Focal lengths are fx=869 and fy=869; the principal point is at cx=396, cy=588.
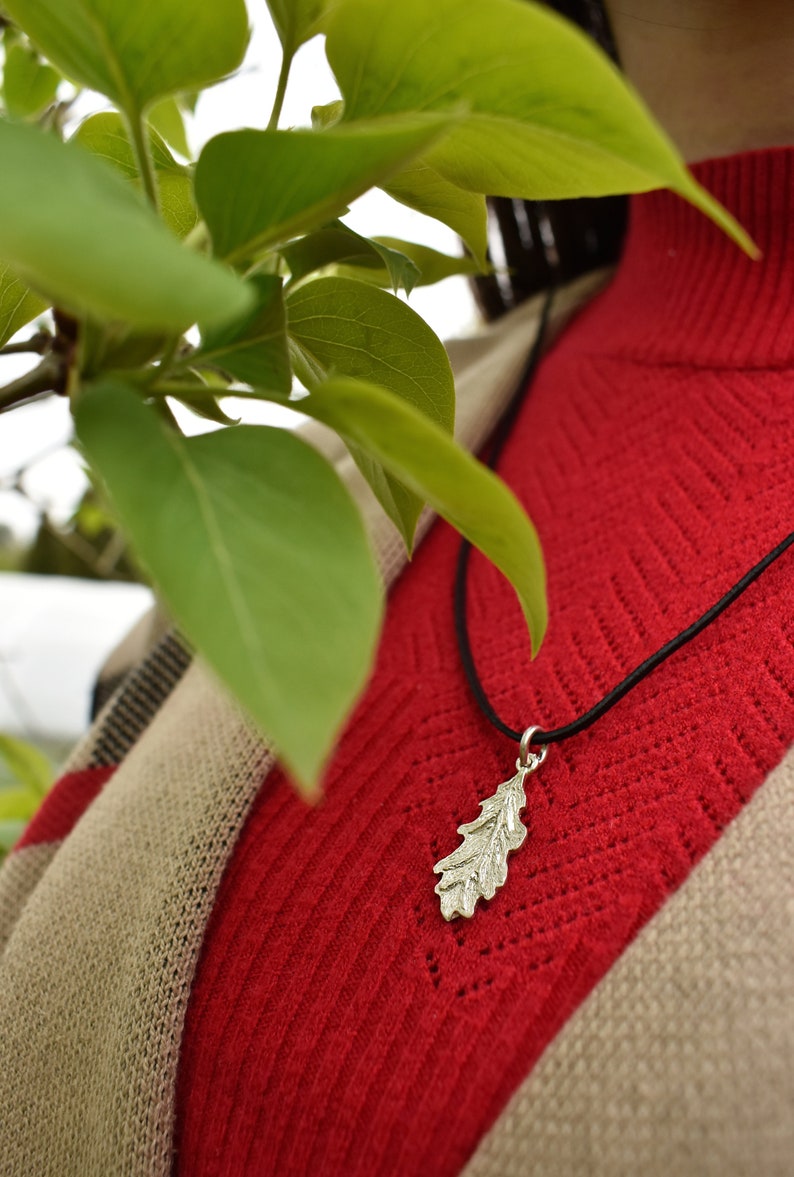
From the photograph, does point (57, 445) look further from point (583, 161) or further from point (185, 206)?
point (583, 161)

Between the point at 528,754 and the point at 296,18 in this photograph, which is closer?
the point at 296,18

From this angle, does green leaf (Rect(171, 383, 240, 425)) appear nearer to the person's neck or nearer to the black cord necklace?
the black cord necklace

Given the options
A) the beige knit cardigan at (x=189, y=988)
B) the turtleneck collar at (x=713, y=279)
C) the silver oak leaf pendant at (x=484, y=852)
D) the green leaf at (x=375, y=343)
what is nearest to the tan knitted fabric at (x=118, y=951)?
the beige knit cardigan at (x=189, y=988)

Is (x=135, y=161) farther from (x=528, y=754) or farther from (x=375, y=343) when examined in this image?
(x=528, y=754)

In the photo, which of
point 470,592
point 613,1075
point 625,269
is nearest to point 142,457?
point 613,1075

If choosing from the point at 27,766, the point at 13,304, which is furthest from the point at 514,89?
the point at 27,766

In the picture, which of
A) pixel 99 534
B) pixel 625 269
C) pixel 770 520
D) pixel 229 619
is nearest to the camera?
pixel 229 619
